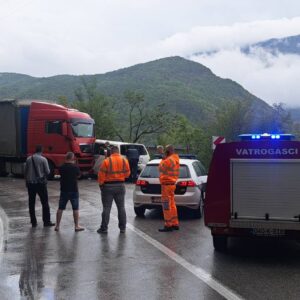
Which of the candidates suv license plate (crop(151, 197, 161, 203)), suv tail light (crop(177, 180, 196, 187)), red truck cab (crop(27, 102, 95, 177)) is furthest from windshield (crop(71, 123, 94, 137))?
suv tail light (crop(177, 180, 196, 187))

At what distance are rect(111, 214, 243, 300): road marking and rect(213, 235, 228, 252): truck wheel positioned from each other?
0.70 metres

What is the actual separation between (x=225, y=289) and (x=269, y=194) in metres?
2.22

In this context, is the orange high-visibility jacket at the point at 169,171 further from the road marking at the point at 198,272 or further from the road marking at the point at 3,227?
the road marking at the point at 3,227

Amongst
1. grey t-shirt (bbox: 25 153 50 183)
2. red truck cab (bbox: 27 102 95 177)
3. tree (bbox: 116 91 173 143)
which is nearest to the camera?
→ grey t-shirt (bbox: 25 153 50 183)

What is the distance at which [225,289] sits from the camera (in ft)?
20.7

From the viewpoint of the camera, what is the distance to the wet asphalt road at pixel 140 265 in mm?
6250

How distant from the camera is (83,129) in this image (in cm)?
2612

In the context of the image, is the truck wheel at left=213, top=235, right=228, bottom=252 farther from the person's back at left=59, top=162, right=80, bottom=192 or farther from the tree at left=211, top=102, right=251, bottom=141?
the tree at left=211, top=102, right=251, bottom=141

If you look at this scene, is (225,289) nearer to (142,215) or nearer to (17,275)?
(17,275)

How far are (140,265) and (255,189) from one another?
83.2 inches

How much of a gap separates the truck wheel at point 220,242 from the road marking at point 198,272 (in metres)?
0.70

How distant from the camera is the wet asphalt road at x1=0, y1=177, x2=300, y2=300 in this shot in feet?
20.5

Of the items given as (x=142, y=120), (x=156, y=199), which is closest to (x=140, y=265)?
(x=156, y=199)

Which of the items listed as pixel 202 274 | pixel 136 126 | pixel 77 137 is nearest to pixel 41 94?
pixel 136 126
